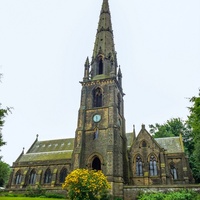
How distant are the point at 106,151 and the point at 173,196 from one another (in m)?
11.2

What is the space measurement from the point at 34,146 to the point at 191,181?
33.0 metres

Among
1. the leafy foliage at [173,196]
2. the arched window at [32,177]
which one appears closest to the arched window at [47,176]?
the arched window at [32,177]

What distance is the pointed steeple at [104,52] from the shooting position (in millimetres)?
42250

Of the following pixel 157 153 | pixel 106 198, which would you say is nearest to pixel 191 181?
pixel 157 153

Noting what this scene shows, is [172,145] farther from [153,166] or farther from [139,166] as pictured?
[139,166]

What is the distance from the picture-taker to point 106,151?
3359cm

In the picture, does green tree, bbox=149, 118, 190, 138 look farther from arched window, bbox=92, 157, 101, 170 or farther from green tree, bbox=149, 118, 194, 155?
arched window, bbox=92, 157, 101, 170

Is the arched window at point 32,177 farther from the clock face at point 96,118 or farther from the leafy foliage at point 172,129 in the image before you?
the leafy foliage at point 172,129

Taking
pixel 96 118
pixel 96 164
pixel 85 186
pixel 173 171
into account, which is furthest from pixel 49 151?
pixel 173 171

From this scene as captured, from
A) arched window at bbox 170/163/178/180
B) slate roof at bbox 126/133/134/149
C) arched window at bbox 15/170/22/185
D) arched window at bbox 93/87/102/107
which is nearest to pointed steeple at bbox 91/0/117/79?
arched window at bbox 93/87/102/107

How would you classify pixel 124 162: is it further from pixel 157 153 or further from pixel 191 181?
pixel 191 181

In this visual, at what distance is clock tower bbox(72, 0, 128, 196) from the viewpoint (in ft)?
108

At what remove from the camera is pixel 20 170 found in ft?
146

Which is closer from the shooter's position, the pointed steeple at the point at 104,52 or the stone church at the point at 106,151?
the stone church at the point at 106,151
